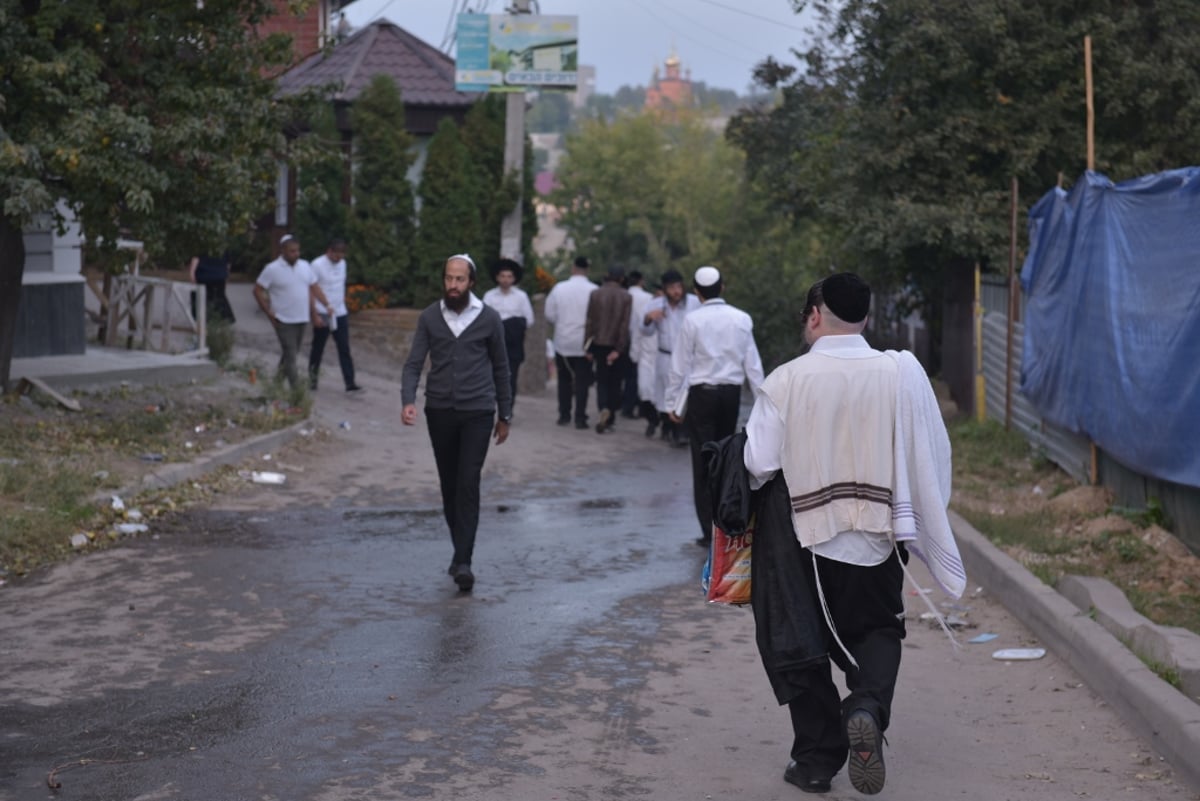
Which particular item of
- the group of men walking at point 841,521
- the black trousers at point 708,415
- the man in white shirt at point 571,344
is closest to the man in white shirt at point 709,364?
the black trousers at point 708,415

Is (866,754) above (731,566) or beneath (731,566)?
beneath

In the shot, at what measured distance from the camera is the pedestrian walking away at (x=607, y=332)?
1897 cm

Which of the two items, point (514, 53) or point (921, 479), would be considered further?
point (514, 53)

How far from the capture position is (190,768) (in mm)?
5699

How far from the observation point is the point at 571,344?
19234mm

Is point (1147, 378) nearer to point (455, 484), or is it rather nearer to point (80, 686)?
point (455, 484)

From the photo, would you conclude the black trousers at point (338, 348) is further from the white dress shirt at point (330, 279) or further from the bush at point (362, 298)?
the bush at point (362, 298)

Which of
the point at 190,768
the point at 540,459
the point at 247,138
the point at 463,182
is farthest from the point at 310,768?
the point at 463,182

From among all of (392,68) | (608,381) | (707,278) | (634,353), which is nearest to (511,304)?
(608,381)

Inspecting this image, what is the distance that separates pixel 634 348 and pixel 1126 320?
9831 mm

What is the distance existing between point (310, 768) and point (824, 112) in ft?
63.5

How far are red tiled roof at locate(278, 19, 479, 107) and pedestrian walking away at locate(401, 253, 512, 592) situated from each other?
20.6 metres

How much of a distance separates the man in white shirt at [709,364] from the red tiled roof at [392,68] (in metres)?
19.5

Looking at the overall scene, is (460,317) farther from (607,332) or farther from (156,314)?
(156,314)
